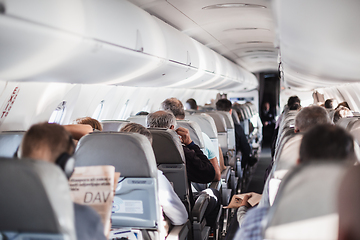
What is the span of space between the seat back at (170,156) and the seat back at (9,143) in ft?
3.47

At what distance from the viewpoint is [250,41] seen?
9227 millimetres

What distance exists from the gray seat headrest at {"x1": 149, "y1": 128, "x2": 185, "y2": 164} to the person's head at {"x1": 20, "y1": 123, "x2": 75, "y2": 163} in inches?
65.3

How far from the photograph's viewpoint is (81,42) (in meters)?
2.84

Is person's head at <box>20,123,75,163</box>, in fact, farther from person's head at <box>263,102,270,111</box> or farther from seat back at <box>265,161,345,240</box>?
person's head at <box>263,102,270,111</box>

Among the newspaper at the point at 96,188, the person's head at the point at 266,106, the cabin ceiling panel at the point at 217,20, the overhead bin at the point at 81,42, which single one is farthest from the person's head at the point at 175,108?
the person's head at the point at 266,106

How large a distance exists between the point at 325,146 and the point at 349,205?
0.23 metres

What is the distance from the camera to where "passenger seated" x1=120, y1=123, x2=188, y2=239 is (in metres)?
2.70

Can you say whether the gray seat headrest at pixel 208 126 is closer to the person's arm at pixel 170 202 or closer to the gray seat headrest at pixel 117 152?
the person's arm at pixel 170 202

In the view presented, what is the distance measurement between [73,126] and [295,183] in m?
1.84

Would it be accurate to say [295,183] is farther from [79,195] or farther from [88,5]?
[88,5]

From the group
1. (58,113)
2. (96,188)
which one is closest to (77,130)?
(96,188)

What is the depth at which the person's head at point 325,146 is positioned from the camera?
4.64ft

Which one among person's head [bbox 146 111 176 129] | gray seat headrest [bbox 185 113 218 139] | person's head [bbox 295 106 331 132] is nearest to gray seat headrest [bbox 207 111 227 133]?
gray seat headrest [bbox 185 113 218 139]

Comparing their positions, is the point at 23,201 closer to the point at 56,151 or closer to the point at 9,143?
the point at 56,151
